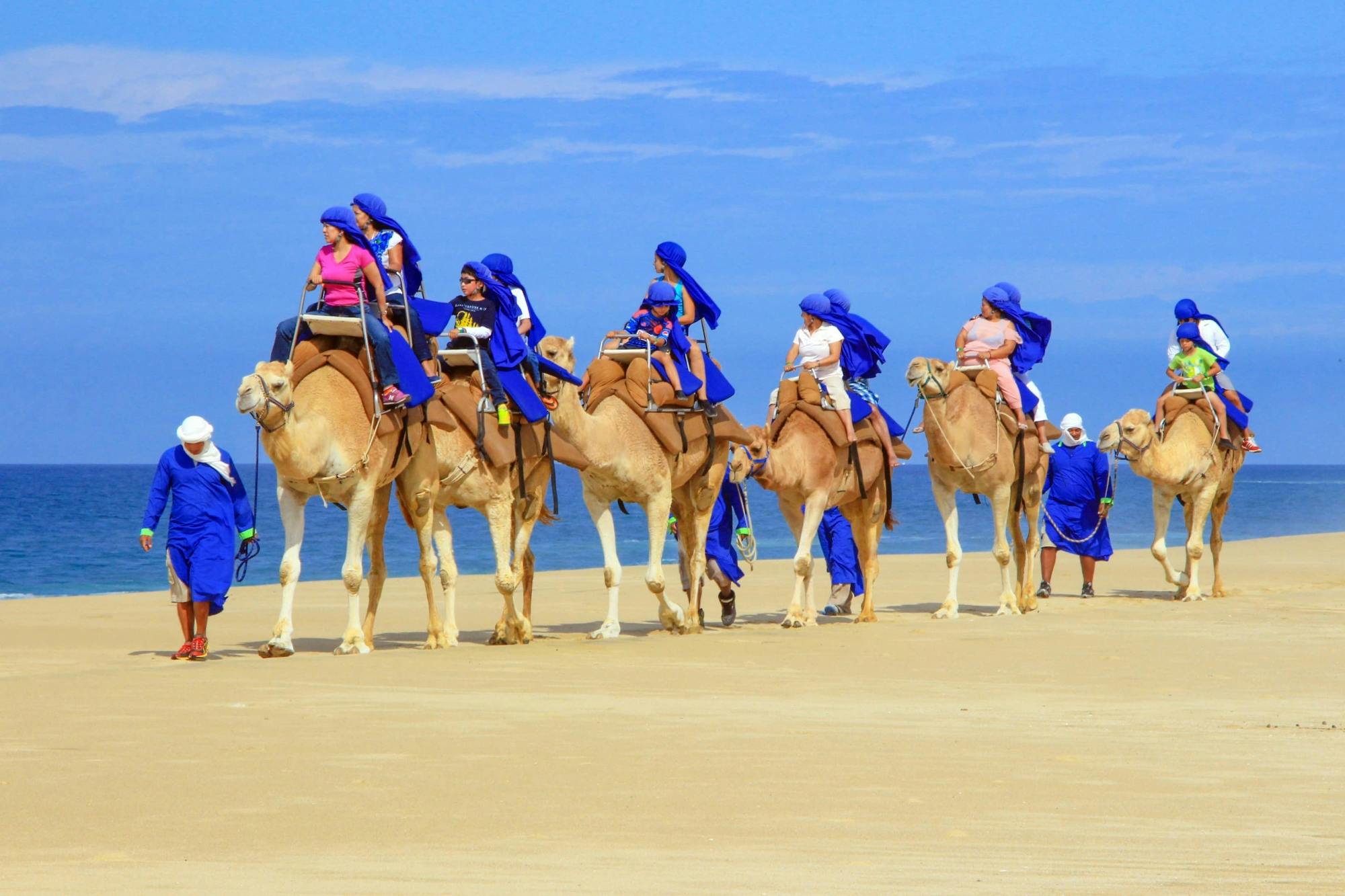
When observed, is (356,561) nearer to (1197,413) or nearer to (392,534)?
(1197,413)

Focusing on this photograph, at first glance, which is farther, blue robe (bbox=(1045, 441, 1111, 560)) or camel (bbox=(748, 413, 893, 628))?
blue robe (bbox=(1045, 441, 1111, 560))

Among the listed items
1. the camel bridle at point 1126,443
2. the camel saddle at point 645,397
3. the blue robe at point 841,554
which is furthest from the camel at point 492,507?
the camel bridle at point 1126,443

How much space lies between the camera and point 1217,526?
71.6 ft

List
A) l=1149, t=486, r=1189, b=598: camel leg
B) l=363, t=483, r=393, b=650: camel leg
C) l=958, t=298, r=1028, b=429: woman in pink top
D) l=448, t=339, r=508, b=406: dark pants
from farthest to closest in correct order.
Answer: l=1149, t=486, r=1189, b=598: camel leg
l=958, t=298, r=1028, b=429: woman in pink top
l=363, t=483, r=393, b=650: camel leg
l=448, t=339, r=508, b=406: dark pants

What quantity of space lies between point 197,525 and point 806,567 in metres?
5.46

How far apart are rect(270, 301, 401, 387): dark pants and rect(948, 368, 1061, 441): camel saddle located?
6.27 meters

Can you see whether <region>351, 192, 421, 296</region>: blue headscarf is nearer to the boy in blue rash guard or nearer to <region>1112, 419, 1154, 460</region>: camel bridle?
the boy in blue rash guard

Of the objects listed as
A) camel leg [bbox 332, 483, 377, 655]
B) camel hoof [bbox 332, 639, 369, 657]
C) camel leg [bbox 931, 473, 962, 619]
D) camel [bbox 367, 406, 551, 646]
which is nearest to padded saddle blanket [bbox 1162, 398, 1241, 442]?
camel leg [bbox 931, 473, 962, 619]

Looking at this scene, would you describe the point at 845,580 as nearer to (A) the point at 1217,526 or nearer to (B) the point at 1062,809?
(A) the point at 1217,526

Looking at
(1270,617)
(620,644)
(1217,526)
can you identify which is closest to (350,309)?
(620,644)

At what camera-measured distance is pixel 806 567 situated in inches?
636

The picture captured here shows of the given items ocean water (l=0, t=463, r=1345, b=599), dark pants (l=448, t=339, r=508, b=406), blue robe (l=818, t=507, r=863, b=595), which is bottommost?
ocean water (l=0, t=463, r=1345, b=599)

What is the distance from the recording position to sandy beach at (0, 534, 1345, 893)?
241 inches

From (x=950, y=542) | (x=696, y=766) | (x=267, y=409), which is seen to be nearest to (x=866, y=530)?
(x=950, y=542)
